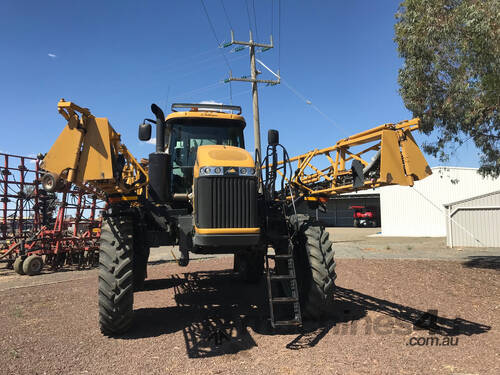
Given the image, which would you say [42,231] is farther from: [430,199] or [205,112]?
[430,199]

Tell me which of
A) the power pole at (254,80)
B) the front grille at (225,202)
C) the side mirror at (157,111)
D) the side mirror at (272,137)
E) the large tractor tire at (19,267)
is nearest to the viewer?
the front grille at (225,202)

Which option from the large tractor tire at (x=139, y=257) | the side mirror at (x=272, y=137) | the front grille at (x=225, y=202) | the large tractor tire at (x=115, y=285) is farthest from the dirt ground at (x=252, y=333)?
the side mirror at (x=272, y=137)

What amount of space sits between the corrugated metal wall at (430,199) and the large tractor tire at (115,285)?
77.1 ft

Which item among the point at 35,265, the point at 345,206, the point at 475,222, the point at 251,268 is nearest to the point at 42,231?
the point at 35,265

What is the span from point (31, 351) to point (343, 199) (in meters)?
42.1

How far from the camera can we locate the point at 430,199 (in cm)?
2497

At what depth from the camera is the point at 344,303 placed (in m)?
6.66

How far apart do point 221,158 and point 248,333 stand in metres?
2.42

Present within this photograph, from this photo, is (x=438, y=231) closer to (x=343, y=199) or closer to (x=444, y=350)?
(x=343, y=199)

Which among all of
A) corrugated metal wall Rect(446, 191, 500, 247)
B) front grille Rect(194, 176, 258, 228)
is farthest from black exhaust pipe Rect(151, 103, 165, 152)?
corrugated metal wall Rect(446, 191, 500, 247)

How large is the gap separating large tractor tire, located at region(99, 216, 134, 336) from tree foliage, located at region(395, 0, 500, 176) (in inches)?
315

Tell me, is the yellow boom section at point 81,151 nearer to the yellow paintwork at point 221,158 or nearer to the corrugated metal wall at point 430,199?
the yellow paintwork at point 221,158

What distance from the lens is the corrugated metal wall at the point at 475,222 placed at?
17812 mm

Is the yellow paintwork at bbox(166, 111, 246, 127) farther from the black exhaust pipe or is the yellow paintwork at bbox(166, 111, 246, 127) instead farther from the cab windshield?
the black exhaust pipe
